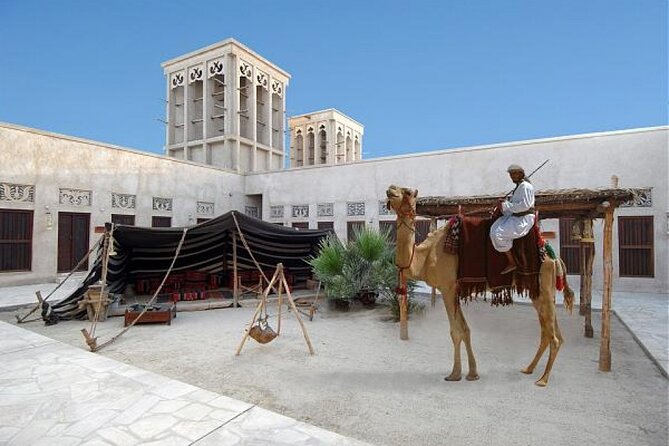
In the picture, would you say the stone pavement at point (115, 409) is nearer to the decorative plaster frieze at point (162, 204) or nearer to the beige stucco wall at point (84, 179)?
the beige stucco wall at point (84, 179)

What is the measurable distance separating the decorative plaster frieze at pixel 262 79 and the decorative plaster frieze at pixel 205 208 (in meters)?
9.44

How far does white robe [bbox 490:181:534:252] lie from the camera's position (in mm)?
3496

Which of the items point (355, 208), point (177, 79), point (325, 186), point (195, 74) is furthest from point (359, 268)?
point (177, 79)

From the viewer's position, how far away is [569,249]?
10289mm

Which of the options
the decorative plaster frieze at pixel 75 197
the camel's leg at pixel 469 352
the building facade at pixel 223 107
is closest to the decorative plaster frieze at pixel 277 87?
the building facade at pixel 223 107

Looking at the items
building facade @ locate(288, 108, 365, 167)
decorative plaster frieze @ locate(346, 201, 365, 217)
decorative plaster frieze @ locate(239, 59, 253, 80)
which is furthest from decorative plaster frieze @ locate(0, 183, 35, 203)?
building facade @ locate(288, 108, 365, 167)

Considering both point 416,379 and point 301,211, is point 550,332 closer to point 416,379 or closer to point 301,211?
point 416,379

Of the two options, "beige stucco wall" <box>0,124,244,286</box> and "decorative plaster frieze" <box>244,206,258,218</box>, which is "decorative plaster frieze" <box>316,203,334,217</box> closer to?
"decorative plaster frieze" <box>244,206,258,218</box>

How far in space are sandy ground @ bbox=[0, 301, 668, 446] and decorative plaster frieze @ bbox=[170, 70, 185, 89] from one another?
57.5ft

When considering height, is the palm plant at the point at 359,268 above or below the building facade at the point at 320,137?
below

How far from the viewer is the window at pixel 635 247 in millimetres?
9531

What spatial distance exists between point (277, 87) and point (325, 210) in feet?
38.4

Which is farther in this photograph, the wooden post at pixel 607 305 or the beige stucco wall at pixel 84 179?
the beige stucco wall at pixel 84 179

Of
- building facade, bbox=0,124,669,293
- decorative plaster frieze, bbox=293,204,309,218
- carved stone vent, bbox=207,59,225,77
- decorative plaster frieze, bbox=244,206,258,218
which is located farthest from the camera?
carved stone vent, bbox=207,59,225,77
